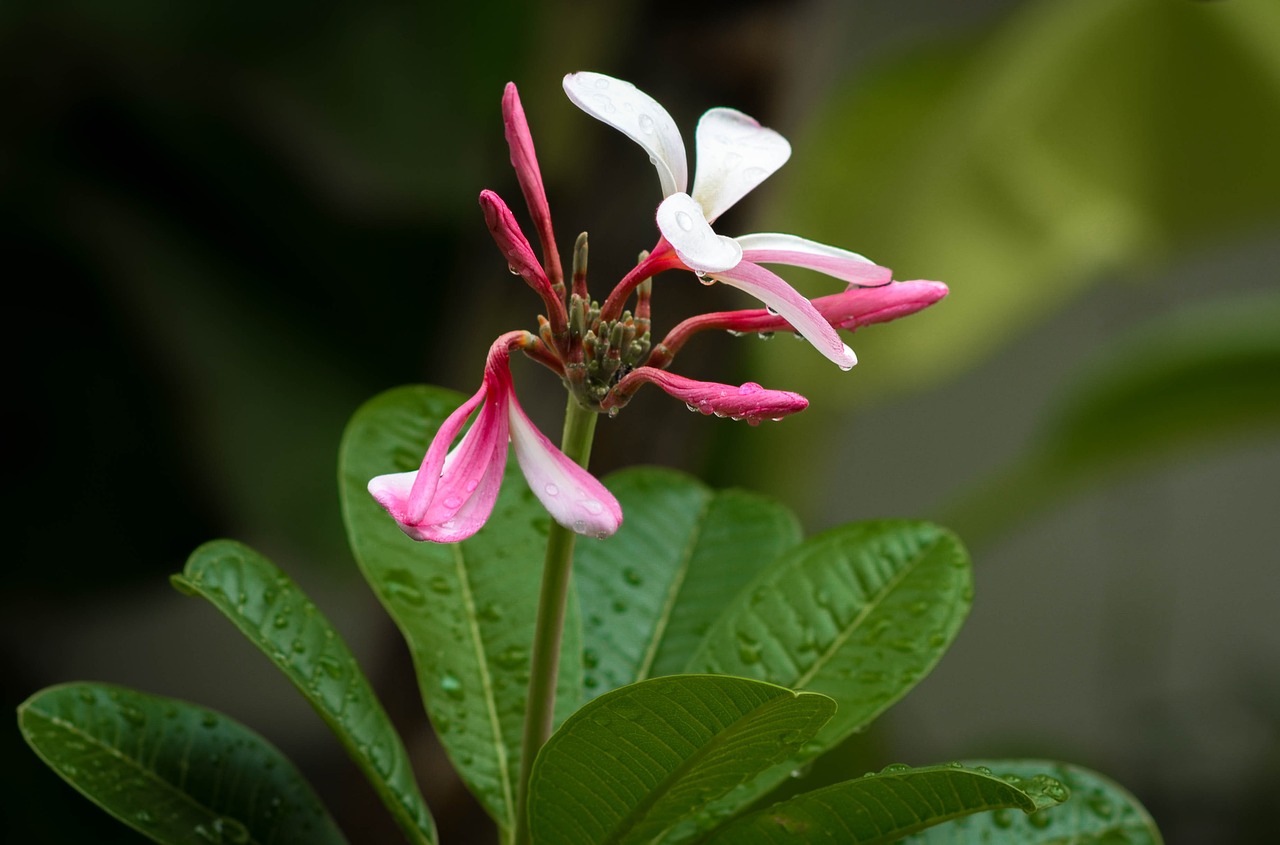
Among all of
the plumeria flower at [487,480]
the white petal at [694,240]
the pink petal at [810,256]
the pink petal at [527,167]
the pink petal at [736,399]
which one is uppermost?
the pink petal at [527,167]

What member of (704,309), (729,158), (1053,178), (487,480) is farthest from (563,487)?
(1053,178)

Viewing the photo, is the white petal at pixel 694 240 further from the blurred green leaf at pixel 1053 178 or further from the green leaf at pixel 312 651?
the blurred green leaf at pixel 1053 178

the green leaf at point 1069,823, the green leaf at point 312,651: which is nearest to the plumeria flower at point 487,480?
the green leaf at point 312,651

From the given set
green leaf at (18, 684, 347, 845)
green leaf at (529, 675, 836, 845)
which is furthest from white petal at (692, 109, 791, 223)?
green leaf at (18, 684, 347, 845)

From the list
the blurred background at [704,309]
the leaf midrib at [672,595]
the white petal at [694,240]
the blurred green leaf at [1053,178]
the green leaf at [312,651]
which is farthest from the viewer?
the blurred green leaf at [1053,178]

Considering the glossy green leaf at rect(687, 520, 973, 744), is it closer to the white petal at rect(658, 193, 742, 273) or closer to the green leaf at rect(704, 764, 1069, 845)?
the green leaf at rect(704, 764, 1069, 845)

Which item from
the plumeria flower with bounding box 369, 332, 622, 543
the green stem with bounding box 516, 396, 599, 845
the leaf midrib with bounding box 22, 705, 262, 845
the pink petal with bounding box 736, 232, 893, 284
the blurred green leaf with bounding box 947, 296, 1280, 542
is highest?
the pink petal with bounding box 736, 232, 893, 284

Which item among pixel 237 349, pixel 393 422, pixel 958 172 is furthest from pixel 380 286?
pixel 393 422

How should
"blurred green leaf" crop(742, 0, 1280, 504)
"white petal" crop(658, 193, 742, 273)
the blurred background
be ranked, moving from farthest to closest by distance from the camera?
"blurred green leaf" crop(742, 0, 1280, 504)
the blurred background
"white petal" crop(658, 193, 742, 273)
